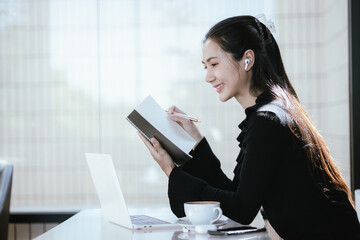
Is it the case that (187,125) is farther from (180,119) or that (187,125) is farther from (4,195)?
(4,195)

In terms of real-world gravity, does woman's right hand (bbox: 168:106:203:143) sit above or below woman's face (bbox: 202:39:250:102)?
below

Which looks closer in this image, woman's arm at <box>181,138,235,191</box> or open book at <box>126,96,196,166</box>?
open book at <box>126,96,196,166</box>

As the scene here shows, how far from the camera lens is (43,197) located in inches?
110

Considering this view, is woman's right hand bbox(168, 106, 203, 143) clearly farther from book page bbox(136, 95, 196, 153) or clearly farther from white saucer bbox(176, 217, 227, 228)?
white saucer bbox(176, 217, 227, 228)

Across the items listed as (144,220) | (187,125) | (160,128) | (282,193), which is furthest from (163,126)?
(282,193)

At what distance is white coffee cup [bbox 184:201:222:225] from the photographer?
4.26ft

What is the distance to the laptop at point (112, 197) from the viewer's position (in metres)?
1.38

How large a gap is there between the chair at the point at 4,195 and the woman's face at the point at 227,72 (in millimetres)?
1384

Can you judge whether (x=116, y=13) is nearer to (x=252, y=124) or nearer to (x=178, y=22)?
(x=178, y=22)

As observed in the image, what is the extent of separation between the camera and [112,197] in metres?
1.44

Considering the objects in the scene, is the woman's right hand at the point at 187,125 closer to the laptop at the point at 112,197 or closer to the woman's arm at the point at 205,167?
the woman's arm at the point at 205,167

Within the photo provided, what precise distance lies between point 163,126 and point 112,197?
254mm

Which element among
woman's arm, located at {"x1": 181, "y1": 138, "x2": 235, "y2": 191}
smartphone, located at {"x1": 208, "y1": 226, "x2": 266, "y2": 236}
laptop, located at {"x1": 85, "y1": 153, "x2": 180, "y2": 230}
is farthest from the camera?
woman's arm, located at {"x1": 181, "y1": 138, "x2": 235, "y2": 191}

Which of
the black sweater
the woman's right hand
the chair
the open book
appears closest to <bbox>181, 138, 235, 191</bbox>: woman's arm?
the woman's right hand
